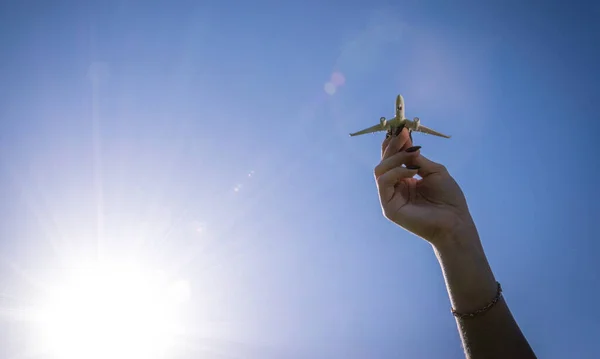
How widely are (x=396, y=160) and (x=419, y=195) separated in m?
1.47

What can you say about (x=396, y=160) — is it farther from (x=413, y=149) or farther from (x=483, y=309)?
(x=483, y=309)

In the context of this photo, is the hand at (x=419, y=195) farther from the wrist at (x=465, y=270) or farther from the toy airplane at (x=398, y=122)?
the toy airplane at (x=398, y=122)

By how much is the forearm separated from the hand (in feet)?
0.98

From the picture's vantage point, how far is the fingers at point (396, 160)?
6602mm

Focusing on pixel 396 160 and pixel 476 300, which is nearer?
pixel 476 300

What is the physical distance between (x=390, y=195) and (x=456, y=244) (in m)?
1.60

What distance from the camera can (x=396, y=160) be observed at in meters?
6.59

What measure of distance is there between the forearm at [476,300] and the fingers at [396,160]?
1.75 metres

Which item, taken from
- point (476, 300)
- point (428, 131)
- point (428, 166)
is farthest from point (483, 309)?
point (428, 131)

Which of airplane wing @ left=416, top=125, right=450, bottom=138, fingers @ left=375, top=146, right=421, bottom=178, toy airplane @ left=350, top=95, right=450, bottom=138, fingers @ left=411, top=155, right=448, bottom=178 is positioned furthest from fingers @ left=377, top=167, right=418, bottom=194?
airplane wing @ left=416, top=125, right=450, bottom=138

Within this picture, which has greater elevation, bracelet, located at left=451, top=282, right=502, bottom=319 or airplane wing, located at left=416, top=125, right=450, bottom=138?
airplane wing, located at left=416, top=125, right=450, bottom=138

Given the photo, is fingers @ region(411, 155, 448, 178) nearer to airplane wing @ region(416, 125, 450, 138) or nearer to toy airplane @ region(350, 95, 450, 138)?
toy airplane @ region(350, 95, 450, 138)

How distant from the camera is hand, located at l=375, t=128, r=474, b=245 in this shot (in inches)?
257

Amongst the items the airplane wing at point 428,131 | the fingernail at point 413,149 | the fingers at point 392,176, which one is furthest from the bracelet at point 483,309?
the airplane wing at point 428,131
